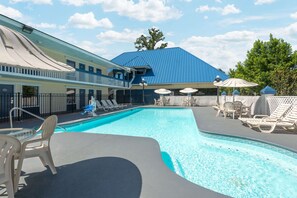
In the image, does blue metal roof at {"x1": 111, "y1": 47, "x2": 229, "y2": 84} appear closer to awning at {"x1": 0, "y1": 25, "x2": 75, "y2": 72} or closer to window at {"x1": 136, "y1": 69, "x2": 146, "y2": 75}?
window at {"x1": 136, "y1": 69, "x2": 146, "y2": 75}

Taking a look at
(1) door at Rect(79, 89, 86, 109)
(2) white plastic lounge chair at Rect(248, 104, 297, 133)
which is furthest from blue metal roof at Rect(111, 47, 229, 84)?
(2) white plastic lounge chair at Rect(248, 104, 297, 133)

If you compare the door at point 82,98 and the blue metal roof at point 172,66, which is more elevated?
the blue metal roof at point 172,66

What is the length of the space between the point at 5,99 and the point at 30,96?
1.83 meters

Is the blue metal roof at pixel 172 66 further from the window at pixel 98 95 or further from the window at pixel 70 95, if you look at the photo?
the window at pixel 70 95

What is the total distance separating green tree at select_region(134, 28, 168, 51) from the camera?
48.9 meters

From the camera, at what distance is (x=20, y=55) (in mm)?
3287

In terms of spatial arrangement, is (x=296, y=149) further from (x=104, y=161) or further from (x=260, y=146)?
(x=104, y=161)

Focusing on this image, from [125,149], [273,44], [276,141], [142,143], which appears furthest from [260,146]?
[273,44]

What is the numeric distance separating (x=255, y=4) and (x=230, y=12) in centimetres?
156

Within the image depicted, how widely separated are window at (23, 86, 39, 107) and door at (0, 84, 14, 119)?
106cm

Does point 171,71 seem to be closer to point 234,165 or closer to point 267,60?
point 267,60

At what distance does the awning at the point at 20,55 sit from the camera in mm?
3021

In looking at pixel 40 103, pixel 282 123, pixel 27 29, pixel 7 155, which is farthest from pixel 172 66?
pixel 7 155

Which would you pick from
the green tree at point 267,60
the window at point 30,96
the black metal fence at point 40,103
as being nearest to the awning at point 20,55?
the black metal fence at point 40,103
